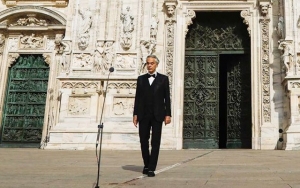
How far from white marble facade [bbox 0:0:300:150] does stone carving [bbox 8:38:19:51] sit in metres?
0.21

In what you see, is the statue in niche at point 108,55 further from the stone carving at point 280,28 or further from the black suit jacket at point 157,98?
the black suit jacket at point 157,98

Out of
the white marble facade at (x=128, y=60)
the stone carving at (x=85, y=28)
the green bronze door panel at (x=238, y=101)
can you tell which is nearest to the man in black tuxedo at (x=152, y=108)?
the white marble facade at (x=128, y=60)

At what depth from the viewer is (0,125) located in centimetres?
1280

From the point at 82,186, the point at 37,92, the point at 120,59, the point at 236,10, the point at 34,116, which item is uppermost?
the point at 236,10

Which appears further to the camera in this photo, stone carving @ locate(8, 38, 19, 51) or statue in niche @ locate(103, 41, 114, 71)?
stone carving @ locate(8, 38, 19, 51)

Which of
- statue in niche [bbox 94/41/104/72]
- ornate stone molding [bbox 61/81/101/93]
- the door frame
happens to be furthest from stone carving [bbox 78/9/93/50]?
the door frame

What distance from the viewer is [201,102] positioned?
12.6m

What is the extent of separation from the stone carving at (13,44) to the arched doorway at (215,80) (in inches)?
249

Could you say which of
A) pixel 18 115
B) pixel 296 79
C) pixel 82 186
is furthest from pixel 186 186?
pixel 18 115

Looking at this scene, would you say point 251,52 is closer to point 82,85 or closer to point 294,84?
point 294,84

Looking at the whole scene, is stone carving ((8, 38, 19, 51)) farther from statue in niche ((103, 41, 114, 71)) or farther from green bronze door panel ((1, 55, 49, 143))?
statue in niche ((103, 41, 114, 71))

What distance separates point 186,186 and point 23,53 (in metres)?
11.4

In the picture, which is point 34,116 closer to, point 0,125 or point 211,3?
point 0,125

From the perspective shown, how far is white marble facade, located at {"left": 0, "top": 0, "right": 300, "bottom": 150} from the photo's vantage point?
36.2 ft
